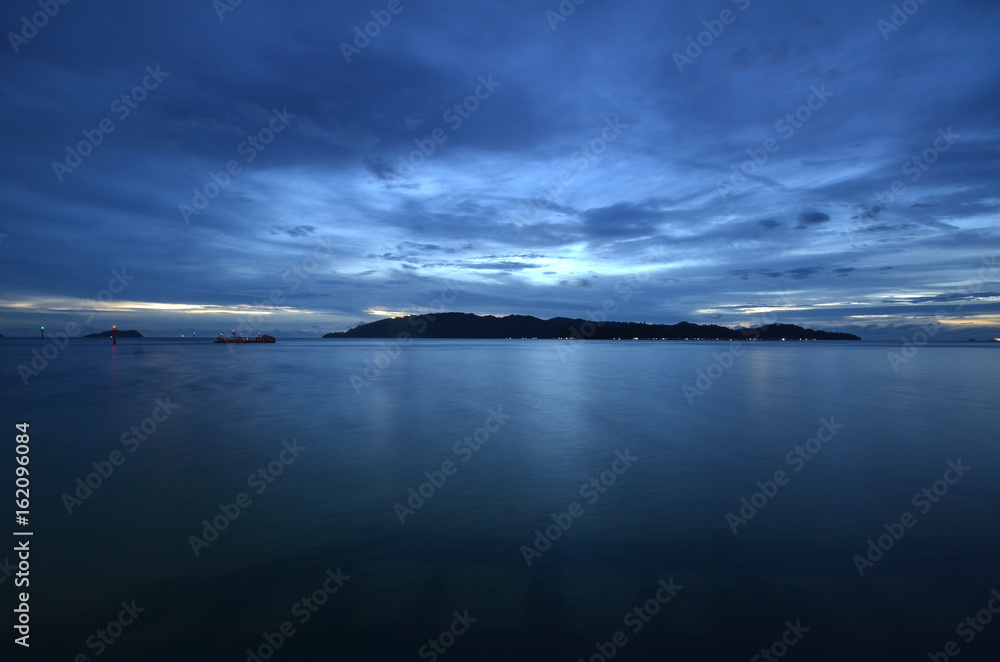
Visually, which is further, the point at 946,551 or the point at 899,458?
the point at 899,458

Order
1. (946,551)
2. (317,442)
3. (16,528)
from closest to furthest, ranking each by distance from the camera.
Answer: (946,551), (16,528), (317,442)

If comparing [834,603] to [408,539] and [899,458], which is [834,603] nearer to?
[408,539]

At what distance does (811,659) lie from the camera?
4.94 meters

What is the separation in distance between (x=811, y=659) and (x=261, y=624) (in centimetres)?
570

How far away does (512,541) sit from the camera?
762cm

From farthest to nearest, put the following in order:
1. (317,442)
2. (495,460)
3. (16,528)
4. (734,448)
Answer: (317,442) → (734,448) → (495,460) → (16,528)

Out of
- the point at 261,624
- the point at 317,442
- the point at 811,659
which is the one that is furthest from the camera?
the point at 317,442

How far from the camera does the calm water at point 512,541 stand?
534 cm

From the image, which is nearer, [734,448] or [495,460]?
[495,460]

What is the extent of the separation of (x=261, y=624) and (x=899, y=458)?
14.6 meters

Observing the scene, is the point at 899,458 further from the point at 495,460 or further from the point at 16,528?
the point at 16,528

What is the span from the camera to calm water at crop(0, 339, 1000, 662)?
17.5 ft

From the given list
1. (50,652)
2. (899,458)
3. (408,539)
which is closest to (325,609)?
(408,539)

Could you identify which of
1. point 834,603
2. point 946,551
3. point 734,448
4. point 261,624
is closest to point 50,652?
point 261,624
